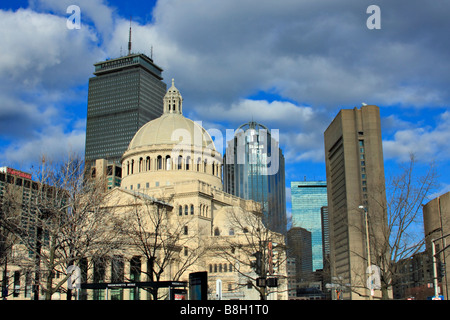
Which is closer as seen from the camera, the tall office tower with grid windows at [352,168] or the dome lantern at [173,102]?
the dome lantern at [173,102]

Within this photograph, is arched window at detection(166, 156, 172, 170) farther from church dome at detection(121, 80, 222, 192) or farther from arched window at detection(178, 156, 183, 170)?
arched window at detection(178, 156, 183, 170)

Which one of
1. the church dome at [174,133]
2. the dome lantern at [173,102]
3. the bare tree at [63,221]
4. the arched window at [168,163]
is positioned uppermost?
the dome lantern at [173,102]

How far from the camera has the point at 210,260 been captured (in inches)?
3750

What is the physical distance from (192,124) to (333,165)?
6064cm

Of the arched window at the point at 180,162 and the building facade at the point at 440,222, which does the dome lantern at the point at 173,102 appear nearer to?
the arched window at the point at 180,162

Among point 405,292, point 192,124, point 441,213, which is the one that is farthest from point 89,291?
point 405,292

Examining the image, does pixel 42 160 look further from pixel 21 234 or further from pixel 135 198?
pixel 135 198

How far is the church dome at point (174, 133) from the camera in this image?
11362 centimetres

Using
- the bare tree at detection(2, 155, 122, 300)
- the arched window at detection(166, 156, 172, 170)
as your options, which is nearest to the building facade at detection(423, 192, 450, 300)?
the arched window at detection(166, 156, 172, 170)

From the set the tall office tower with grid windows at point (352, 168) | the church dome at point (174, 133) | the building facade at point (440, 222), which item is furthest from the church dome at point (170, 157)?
the building facade at point (440, 222)

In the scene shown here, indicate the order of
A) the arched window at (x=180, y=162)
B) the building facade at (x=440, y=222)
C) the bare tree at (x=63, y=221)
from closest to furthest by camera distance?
the bare tree at (x=63, y=221)
the building facade at (x=440, y=222)
the arched window at (x=180, y=162)

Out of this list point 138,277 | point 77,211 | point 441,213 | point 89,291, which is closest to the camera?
point 77,211

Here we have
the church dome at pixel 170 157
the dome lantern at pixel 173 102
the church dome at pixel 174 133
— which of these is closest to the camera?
the church dome at pixel 170 157
